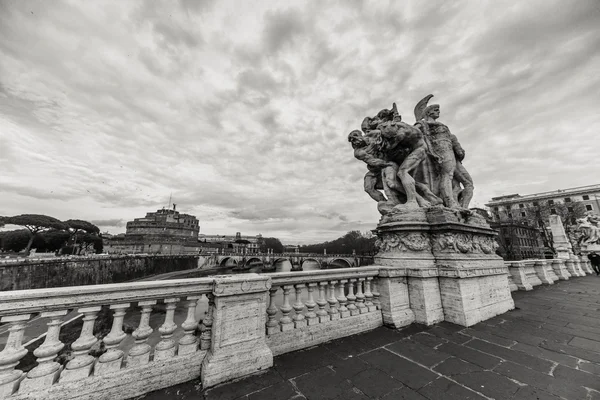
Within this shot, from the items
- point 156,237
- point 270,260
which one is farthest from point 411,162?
point 156,237

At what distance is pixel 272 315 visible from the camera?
9.63 feet

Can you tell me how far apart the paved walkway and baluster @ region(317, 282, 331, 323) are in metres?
0.32

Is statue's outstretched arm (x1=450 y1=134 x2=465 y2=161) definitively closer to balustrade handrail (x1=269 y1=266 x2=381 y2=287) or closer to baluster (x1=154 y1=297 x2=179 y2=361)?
balustrade handrail (x1=269 y1=266 x2=381 y2=287)

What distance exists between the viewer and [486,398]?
78.7 inches

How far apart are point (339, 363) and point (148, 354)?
1.98 meters

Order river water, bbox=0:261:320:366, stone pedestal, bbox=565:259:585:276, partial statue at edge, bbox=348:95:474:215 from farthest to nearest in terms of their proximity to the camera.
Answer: river water, bbox=0:261:320:366 → stone pedestal, bbox=565:259:585:276 → partial statue at edge, bbox=348:95:474:215

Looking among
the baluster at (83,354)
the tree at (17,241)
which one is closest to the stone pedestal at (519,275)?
the baluster at (83,354)

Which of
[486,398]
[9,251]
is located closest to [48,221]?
[9,251]

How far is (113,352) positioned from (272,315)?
1.59 metres

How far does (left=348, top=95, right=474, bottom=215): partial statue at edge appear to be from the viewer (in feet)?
16.9

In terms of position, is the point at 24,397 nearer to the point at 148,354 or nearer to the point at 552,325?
the point at 148,354

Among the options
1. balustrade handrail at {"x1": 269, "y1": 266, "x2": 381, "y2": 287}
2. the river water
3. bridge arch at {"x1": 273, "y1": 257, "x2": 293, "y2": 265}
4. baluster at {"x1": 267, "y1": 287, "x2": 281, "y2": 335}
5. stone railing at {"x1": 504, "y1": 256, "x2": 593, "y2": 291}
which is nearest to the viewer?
baluster at {"x1": 267, "y1": 287, "x2": 281, "y2": 335}

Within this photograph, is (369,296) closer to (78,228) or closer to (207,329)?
(207,329)

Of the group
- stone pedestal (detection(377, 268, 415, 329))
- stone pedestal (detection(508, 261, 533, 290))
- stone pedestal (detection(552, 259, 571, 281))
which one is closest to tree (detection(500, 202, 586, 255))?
stone pedestal (detection(552, 259, 571, 281))
